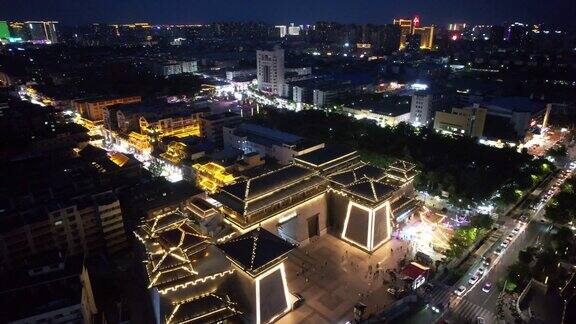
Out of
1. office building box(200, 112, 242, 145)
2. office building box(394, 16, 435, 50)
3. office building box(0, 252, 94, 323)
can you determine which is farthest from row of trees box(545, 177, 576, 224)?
office building box(394, 16, 435, 50)

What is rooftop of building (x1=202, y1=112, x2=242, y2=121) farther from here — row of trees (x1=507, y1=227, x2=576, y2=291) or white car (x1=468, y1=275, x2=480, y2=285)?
row of trees (x1=507, y1=227, x2=576, y2=291)

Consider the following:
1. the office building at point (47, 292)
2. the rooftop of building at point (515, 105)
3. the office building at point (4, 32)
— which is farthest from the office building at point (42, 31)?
the rooftop of building at point (515, 105)

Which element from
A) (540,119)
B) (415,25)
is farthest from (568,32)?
(540,119)

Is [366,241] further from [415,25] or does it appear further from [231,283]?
[415,25]

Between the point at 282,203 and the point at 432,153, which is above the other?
the point at 282,203

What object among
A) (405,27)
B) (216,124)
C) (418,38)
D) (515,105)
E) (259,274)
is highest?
(405,27)

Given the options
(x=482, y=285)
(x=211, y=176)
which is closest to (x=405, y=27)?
(x=211, y=176)

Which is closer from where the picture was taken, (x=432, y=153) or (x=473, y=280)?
(x=473, y=280)

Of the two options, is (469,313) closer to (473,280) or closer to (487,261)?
(473,280)
